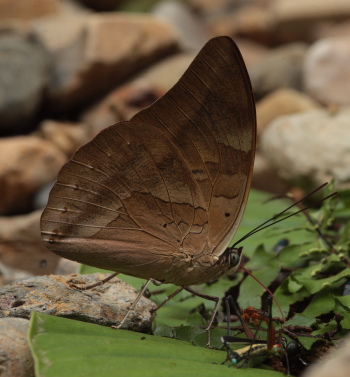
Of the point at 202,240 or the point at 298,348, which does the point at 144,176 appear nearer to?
the point at 202,240

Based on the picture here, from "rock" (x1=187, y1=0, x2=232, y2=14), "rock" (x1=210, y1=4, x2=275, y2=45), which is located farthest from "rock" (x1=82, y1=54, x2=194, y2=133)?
"rock" (x1=187, y1=0, x2=232, y2=14)

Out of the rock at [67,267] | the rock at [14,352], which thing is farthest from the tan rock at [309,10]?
the rock at [14,352]

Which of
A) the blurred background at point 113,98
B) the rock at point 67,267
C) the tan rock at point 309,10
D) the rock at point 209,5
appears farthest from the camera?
the rock at point 209,5

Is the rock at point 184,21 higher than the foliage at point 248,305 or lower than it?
higher

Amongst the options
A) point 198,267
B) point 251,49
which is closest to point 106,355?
point 198,267

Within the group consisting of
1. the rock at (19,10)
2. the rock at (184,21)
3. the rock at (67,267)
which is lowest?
the rock at (67,267)

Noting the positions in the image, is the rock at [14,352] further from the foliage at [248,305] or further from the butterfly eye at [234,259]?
the butterfly eye at [234,259]

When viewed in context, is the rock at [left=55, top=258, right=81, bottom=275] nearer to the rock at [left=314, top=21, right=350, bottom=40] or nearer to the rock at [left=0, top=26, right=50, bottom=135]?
the rock at [left=0, top=26, right=50, bottom=135]
